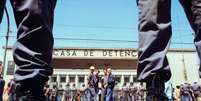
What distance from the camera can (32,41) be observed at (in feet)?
6.12

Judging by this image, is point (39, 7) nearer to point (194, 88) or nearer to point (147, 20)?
point (147, 20)

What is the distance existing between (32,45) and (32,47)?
1 cm

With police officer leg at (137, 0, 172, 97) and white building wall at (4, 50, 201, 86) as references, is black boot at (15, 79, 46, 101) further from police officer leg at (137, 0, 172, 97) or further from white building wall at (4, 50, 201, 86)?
white building wall at (4, 50, 201, 86)

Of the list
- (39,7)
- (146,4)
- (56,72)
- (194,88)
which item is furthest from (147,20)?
(56,72)

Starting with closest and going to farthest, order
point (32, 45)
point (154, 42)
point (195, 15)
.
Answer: point (32, 45)
point (154, 42)
point (195, 15)

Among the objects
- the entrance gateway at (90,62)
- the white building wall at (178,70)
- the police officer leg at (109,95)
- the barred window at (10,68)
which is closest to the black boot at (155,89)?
the police officer leg at (109,95)

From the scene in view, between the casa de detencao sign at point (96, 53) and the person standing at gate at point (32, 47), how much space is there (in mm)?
32397

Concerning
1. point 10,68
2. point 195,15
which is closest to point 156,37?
point 195,15

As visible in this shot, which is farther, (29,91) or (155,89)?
(155,89)

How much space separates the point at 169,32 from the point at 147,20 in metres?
0.14

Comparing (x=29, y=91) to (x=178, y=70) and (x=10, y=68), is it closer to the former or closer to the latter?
(x=10, y=68)

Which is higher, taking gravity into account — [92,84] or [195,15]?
[195,15]

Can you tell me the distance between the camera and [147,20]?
218 centimetres

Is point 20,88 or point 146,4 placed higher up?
point 146,4
